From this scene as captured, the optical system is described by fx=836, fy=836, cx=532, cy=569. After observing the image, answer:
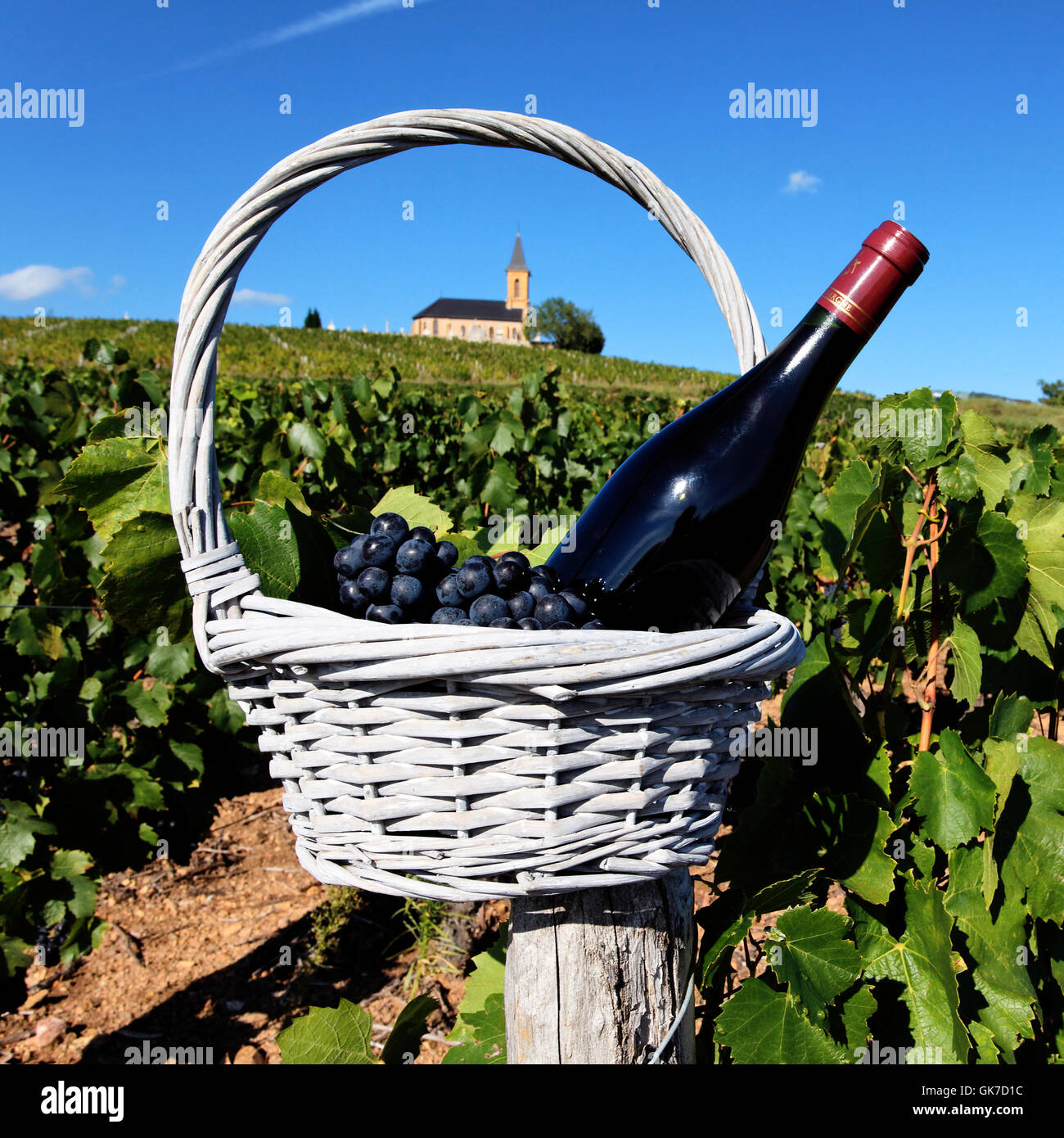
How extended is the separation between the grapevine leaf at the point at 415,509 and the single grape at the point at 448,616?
0.34 metres

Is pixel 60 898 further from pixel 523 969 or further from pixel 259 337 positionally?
pixel 259 337

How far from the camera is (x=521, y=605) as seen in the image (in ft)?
3.22

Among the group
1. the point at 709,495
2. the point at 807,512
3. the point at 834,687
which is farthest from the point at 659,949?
the point at 807,512

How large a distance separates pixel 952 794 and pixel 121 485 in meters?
1.33

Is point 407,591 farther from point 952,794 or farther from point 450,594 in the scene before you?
point 952,794

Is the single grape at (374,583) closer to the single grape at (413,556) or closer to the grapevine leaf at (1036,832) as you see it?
the single grape at (413,556)

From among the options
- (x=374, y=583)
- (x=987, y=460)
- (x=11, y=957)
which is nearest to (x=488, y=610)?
(x=374, y=583)

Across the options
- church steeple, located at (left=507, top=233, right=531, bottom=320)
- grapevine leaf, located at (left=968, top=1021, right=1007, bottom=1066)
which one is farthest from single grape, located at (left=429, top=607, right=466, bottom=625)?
church steeple, located at (left=507, top=233, right=531, bottom=320)

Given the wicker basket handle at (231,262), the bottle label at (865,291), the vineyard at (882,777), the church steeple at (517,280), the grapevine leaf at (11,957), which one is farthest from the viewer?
the church steeple at (517,280)

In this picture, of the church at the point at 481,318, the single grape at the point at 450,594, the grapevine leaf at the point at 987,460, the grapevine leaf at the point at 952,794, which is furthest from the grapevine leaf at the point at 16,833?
the church at the point at 481,318

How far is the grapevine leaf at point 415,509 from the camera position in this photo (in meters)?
1.30

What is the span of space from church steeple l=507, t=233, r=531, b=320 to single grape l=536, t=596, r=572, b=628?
91.8 meters

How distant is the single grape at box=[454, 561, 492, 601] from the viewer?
98cm
